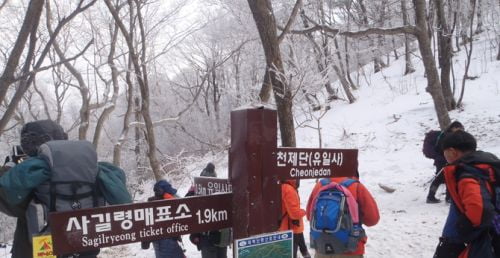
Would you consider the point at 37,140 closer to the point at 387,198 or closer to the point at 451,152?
the point at 451,152

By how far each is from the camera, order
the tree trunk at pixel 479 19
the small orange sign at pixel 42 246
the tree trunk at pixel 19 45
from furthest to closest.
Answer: the tree trunk at pixel 479 19 → the tree trunk at pixel 19 45 → the small orange sign at pixel 42 246

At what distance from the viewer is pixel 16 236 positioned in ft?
9.36

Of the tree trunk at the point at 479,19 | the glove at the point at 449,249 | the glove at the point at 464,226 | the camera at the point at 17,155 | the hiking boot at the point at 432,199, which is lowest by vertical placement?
the hiking boot at the point at 432,199

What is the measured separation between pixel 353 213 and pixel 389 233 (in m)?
3.35

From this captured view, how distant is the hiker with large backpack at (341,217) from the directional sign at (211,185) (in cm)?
128

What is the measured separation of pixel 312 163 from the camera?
2.35m

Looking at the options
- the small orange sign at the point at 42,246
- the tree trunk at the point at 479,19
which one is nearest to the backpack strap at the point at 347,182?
the small orange sign at the point at 42,246

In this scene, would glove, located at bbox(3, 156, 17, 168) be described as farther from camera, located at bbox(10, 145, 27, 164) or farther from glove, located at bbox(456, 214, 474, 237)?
glove, located at bbox(456, 214, 474, 237)

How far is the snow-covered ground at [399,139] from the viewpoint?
6609mm

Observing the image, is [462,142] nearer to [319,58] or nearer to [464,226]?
[464,226]

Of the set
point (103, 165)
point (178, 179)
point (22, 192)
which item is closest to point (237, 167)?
point (103, 165)

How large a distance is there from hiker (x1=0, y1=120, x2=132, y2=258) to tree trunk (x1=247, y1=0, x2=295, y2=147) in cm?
280

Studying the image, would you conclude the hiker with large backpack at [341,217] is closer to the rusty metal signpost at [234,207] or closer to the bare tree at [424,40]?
the rusty metal signpost at [234,207]

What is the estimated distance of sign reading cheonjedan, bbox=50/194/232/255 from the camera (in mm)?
1696
